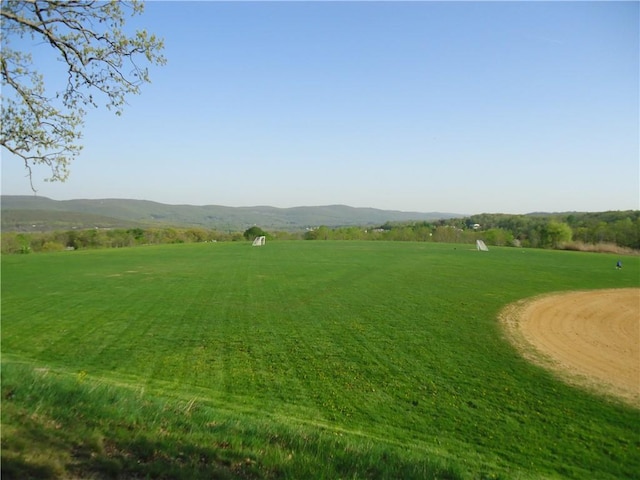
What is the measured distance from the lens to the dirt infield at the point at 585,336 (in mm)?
12736

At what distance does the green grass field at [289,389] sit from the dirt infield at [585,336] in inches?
37.8

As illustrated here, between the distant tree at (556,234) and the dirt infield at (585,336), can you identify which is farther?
the distant tree at (556,234)

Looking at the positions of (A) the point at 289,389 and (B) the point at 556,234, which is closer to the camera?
(A) the point at 289,389

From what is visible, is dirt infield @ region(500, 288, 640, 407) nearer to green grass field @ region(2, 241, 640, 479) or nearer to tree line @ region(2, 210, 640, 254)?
green grass field @ region(2, 241, 640, 479)

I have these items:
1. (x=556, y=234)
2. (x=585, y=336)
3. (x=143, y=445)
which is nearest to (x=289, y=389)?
(x=143, y=445)

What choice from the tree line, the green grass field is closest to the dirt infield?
the green grass field

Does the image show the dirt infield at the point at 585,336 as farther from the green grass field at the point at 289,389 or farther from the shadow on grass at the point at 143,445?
the shadow on grass at the point at 143,445

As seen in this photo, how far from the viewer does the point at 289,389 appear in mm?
11781

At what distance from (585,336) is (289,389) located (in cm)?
1366

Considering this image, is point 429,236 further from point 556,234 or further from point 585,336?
point 585,336

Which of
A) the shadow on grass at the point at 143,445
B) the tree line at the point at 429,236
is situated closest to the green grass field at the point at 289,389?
the shadow on grass at the point at 143,445

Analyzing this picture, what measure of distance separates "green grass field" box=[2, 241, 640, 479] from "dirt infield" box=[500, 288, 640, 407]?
0.96 metres

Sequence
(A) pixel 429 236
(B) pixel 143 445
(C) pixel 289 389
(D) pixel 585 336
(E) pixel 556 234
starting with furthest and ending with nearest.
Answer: (A) pixel 429 236
(E) pixel 556 234
(D) pixel 585 336
(C) pixel 289 389
(B) pixel 143 445

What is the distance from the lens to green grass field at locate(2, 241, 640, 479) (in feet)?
16.5
